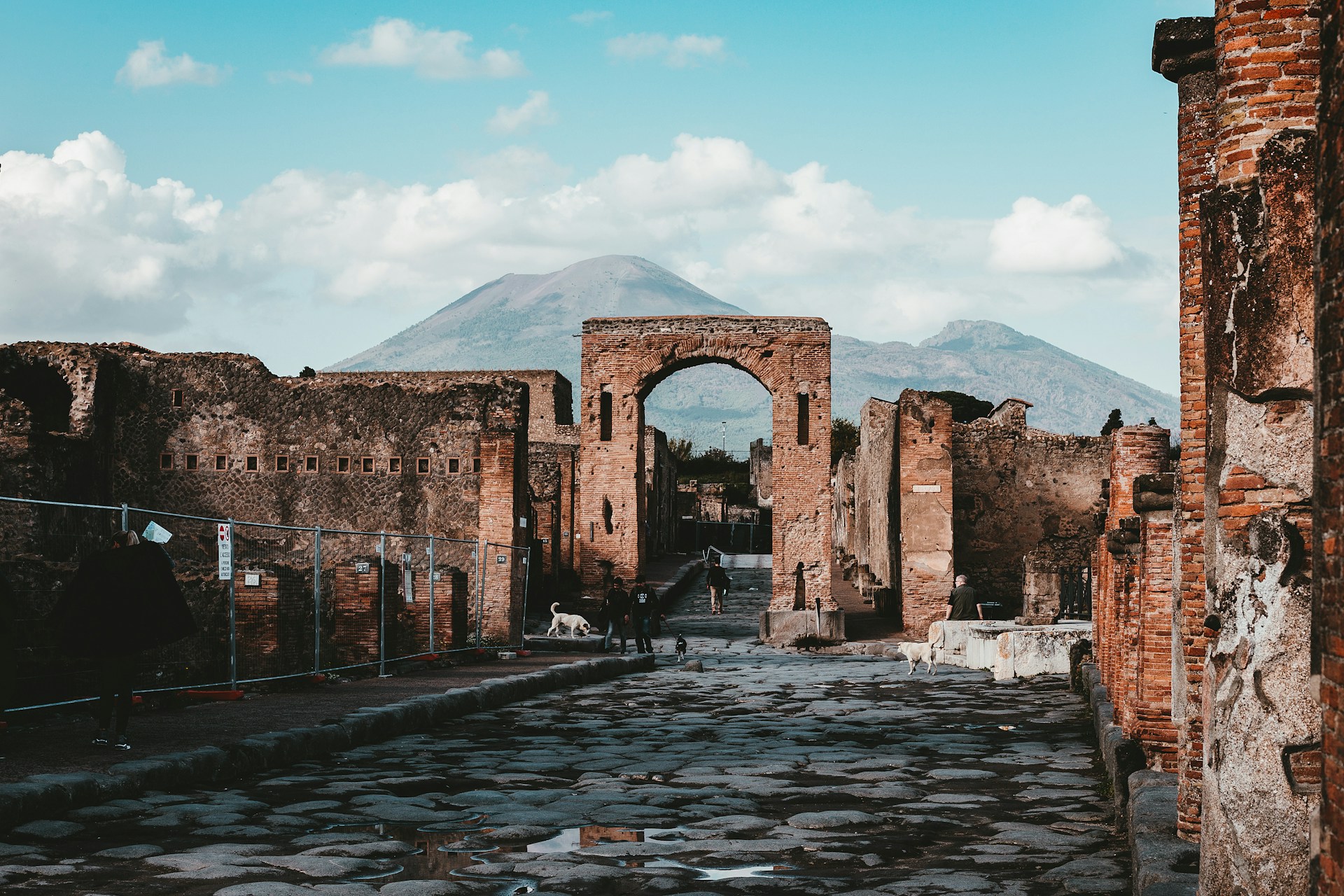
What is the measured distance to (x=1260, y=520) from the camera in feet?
12.5

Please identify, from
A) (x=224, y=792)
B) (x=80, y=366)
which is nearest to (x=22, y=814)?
(x=224, y=792)

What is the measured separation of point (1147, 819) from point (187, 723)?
624 centimetres

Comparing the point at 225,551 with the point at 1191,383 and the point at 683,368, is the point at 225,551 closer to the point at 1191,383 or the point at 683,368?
the point at 1191,383

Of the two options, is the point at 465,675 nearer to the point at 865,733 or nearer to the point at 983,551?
the point at 865,733

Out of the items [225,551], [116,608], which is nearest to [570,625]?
[225,551]

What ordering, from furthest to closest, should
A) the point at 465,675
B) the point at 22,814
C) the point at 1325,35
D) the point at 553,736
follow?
the point at 465,675 → the point at 553,736 → the point at 22,814 → the point at 1325,35

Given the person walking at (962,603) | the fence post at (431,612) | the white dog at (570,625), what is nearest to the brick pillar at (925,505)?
the person walking at (962,603)

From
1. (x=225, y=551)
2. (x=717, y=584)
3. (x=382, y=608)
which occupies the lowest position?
(x=717, y=584)

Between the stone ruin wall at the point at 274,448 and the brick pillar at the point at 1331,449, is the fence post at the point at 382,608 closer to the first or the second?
the stone ruin wall at the point at 274,448

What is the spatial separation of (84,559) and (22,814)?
7.90 ft

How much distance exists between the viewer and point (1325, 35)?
305 centimetres

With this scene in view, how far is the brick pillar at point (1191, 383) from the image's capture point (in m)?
5.27

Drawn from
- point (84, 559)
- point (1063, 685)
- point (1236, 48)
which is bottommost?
point (1063, 685)

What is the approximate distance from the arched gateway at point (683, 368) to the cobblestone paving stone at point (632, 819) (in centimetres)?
1560
